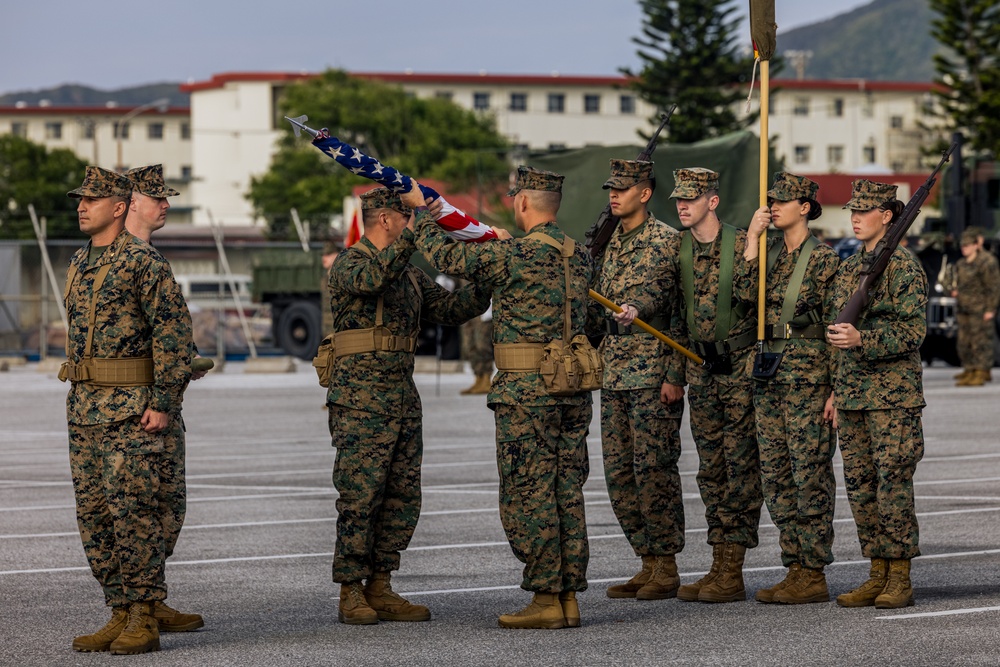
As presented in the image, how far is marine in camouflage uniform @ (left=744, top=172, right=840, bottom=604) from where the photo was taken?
8.80 metres

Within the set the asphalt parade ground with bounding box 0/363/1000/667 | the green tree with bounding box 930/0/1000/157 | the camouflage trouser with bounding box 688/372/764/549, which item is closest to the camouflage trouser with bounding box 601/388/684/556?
the camouflage trouser with bounding box 688/372/764/549

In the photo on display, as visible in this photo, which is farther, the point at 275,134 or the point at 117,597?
the point at 275,134

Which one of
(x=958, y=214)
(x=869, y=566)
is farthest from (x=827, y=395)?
(x=958, y=214)

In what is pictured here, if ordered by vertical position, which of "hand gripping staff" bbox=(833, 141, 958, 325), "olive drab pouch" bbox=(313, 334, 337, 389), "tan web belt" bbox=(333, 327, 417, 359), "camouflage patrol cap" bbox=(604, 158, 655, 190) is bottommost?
"olive drab pouch" bbox=(313, 334, 337, 389)

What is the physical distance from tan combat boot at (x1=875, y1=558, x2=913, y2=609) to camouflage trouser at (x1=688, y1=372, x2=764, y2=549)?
752 mm

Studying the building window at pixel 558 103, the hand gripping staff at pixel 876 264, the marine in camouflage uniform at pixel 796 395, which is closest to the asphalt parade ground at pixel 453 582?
the marine in camouflage uniform at pixel 796 395

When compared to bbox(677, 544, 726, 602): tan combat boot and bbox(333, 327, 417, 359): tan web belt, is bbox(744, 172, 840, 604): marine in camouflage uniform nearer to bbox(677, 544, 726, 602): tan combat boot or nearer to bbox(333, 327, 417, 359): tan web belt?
bbox(677, 544, 726, 602): tan combat boot

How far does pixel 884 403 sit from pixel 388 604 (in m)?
2.64

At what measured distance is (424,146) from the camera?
87688mm

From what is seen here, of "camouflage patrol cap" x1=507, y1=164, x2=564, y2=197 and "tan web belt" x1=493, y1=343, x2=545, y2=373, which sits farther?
"camouflage patrol cap" x1=507, y1=164, x2=564, y2=197

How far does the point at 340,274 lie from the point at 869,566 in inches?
139

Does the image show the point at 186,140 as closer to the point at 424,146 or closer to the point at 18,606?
the point at 424,146

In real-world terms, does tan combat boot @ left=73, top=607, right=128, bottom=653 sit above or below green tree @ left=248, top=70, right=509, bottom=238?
below

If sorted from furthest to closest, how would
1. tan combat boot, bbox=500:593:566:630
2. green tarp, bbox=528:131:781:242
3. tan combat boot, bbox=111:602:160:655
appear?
green tarp, bbox=528:131:781:242
tan combat boot, bbox=500:593:566:630
tan combat boot, bbox=111:602:160:655
